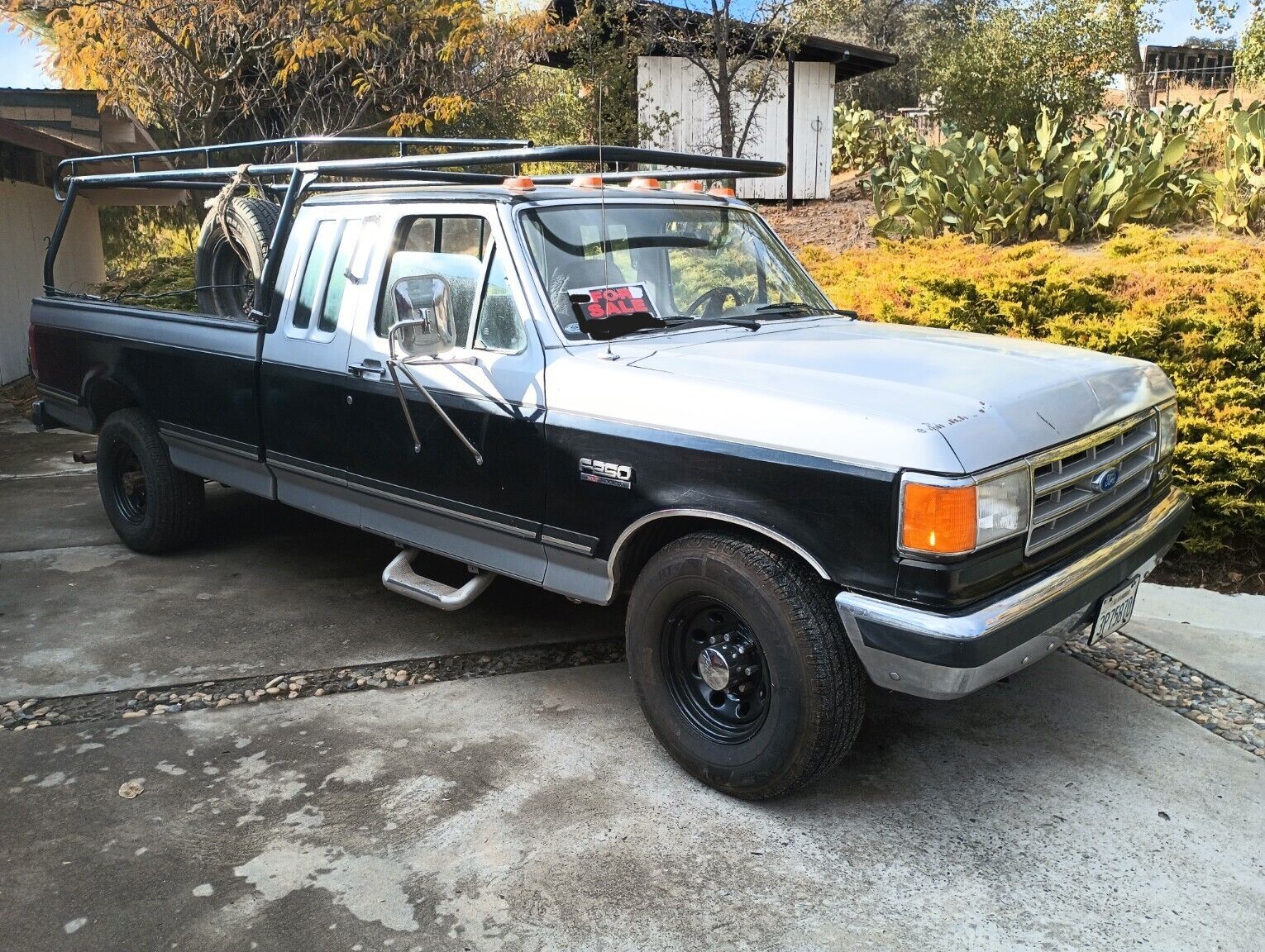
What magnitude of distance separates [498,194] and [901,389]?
1804 mm

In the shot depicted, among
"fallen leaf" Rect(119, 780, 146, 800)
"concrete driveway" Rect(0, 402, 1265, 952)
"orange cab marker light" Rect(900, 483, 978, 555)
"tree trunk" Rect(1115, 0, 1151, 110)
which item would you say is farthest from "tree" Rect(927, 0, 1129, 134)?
"fallen leaf" Rect(119, 780, 146, 800)

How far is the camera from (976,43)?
19.2m

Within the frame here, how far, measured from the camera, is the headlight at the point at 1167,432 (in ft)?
12.8

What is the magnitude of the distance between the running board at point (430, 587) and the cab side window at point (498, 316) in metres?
0.92

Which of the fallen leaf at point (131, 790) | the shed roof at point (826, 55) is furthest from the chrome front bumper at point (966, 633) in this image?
the shed roof at point (826, 55)

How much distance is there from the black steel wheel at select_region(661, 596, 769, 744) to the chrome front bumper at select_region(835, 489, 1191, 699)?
381 mm

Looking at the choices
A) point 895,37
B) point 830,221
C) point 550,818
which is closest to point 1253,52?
point 830,221

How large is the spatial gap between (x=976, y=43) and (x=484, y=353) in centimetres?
1823

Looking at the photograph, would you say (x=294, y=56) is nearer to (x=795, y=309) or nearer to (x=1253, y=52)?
(x=795, y=309)

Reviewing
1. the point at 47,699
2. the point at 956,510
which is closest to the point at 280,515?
the point at 47,699

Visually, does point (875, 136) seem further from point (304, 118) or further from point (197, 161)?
point (197, 161)

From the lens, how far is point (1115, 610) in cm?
354

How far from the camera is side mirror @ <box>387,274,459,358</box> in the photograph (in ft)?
12.3

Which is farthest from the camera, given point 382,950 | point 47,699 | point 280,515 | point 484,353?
point 280,515
